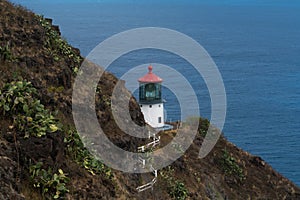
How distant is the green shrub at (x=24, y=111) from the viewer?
45.1ft

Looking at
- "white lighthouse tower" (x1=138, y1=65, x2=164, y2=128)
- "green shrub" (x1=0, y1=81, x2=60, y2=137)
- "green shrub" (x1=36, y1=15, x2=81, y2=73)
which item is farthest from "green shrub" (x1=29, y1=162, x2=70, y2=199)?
"white lighthouse tower" (x1=138, y1=65, x2=164, y2=128)

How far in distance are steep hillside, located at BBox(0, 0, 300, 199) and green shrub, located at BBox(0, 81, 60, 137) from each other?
0.09ft

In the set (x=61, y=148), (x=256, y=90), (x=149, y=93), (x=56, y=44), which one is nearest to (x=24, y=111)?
(x=61, y=148)

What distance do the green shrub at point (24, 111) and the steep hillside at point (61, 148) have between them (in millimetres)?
26

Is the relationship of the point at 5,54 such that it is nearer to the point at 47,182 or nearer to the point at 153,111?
the point at 47,182

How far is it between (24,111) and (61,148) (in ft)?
4.75

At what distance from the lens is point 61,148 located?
14.5 meters

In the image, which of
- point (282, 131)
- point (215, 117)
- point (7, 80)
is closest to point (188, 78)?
point (215, 117)

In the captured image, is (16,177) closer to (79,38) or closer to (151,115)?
(151,115)

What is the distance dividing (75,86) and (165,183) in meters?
6.15

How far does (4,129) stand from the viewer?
13688 millimetres

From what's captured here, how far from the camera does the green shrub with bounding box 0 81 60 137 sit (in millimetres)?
13750

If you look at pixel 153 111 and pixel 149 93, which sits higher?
pixel 149 93

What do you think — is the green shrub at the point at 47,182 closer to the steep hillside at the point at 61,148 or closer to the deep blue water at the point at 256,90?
the steep hillside at the point at 61,148
